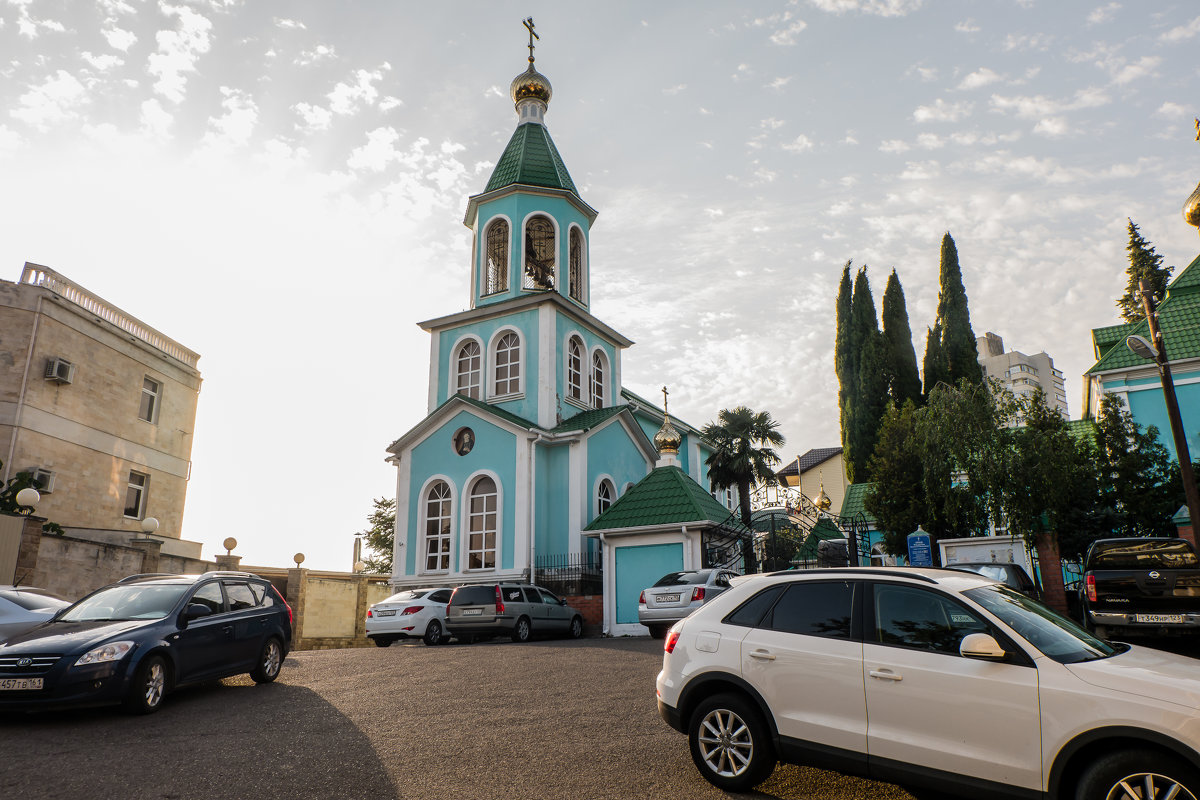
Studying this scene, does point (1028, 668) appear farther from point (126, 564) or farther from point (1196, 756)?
point (126, 564)

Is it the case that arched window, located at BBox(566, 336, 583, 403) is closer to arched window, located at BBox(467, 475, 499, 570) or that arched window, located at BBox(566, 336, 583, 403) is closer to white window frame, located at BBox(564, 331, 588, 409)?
white window frame, located at BBox(564, 331, 588, 409)

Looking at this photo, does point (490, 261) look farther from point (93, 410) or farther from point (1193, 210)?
point (1193, 210)

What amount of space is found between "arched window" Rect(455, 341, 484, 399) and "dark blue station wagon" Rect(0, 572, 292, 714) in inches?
605

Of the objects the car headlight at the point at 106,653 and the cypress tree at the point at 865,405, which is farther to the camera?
the cypress tree at the point at 865,405

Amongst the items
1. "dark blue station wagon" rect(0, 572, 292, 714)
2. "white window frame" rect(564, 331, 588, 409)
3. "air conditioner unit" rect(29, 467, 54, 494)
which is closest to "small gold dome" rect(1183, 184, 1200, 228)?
"white window frame" rect(564, 331, 588, 409)

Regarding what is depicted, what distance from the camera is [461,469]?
23875mm

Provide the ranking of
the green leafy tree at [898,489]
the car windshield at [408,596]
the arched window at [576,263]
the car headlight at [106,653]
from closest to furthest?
1. the car headlight at [106,653]
2. the car windshield at [408,596]
3. the green leafy tree at [898,489]
4. the arched window at [576,263]

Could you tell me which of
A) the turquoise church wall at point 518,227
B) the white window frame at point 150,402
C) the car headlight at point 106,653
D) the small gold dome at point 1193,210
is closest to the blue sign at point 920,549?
the small gold dome at point 1193,210

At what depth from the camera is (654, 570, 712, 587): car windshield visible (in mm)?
16297

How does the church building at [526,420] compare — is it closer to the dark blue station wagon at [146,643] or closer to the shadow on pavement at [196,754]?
the dark blue station wagon at [146,643]

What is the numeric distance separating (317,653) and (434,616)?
3.07 meters

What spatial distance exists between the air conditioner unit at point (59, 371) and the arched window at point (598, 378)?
51.3 ft

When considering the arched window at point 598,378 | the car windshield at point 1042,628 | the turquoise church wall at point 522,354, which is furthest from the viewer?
the arched window at point 598,378

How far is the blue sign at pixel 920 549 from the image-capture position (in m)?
20.8
